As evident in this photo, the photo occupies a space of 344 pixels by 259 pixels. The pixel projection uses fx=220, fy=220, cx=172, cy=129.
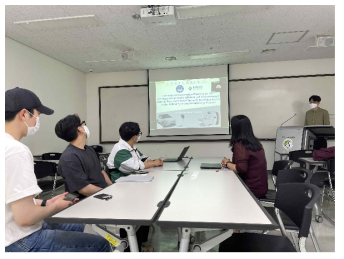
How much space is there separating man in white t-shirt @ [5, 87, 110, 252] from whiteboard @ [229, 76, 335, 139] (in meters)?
4.61

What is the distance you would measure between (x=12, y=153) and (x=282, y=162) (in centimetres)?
252

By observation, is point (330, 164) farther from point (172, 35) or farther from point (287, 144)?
point (172, 35)

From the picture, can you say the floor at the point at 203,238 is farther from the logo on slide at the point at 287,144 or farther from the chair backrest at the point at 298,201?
the logo on slide at the point at 287,144

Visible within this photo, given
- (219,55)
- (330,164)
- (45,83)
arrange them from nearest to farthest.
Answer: (330,164) < (45,83) < (219,55)

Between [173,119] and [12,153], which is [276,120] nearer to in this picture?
[173,119]

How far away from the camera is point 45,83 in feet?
14.4

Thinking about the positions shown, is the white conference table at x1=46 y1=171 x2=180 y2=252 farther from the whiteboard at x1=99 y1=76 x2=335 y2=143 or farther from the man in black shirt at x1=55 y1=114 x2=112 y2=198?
the whiteboard at x1=99 y1=76 x2=335 y2=143

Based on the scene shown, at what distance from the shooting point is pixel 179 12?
2.82 m

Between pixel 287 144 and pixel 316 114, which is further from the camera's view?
pixel 316 114

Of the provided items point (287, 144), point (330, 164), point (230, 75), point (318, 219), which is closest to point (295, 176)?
point (330, 164)

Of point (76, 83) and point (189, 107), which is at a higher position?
point (76, 83)

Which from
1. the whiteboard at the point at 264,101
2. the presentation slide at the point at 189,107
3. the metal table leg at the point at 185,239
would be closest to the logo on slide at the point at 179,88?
the presentation slide at the point at 189,107

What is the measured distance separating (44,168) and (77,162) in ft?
6.37

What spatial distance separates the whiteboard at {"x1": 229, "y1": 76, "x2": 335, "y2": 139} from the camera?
501cm
